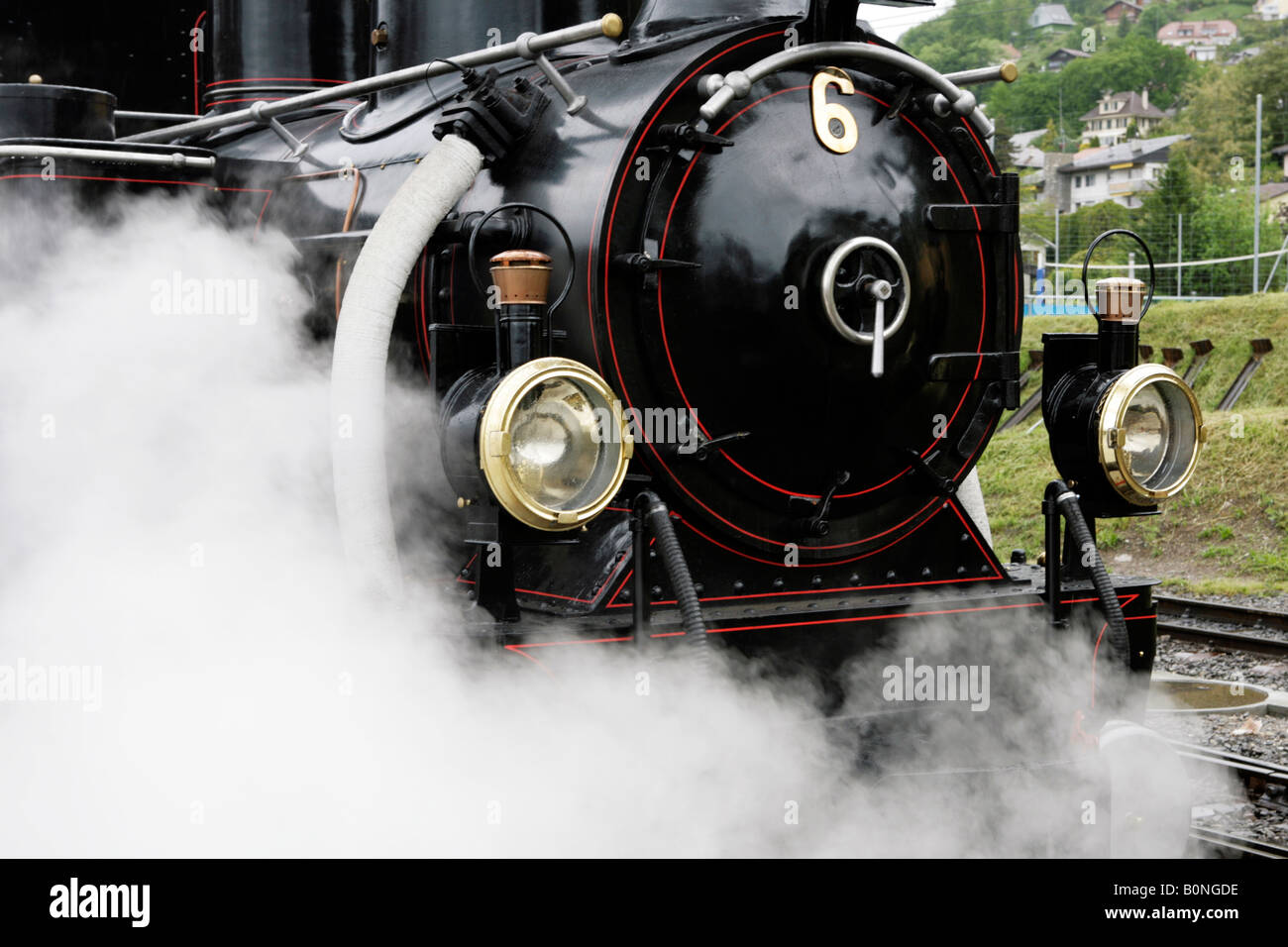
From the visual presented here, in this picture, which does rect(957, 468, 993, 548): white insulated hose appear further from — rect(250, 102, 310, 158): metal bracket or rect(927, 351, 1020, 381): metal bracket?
rect(250, 102, 310, 158): metal bracket

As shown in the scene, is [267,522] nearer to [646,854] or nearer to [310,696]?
[310,696]

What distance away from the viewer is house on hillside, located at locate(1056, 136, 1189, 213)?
71.7 meters

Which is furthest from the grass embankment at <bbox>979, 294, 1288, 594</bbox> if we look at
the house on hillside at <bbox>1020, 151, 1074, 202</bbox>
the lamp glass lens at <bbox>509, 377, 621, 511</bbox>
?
the house on hillside at <bbox>1020, 151, 1074, 202</bbox>

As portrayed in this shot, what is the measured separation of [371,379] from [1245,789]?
333cm

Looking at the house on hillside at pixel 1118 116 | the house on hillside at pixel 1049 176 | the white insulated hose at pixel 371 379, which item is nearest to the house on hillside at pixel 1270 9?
the house on hillside at pixel 1118 116

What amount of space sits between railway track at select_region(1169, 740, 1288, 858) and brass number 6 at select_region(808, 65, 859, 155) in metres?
1.91

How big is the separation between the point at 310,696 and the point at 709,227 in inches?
56.7

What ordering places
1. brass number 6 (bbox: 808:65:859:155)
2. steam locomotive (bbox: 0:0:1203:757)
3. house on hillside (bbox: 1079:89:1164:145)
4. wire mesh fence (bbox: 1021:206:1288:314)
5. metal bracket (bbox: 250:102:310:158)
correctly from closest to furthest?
steam locomotive (bbox: 0:0:1203:757)
brass number 6 (bbox: 808:65:859:155)
metal bracket (bbox: 250:102:310:158)
wire mesh fence (bbox: 1021:206:1288:314)
house on hillside (bbox: 1079:89:1164:145)

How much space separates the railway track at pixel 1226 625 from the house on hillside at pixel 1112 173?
65787 mm

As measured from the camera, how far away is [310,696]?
3354 mm

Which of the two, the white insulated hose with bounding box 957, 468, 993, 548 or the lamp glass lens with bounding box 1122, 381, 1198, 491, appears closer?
the lamp glass lens with bounding box 1122, 381, 1198, 491

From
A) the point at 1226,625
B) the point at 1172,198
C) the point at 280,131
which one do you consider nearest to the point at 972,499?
the point at 280,131
